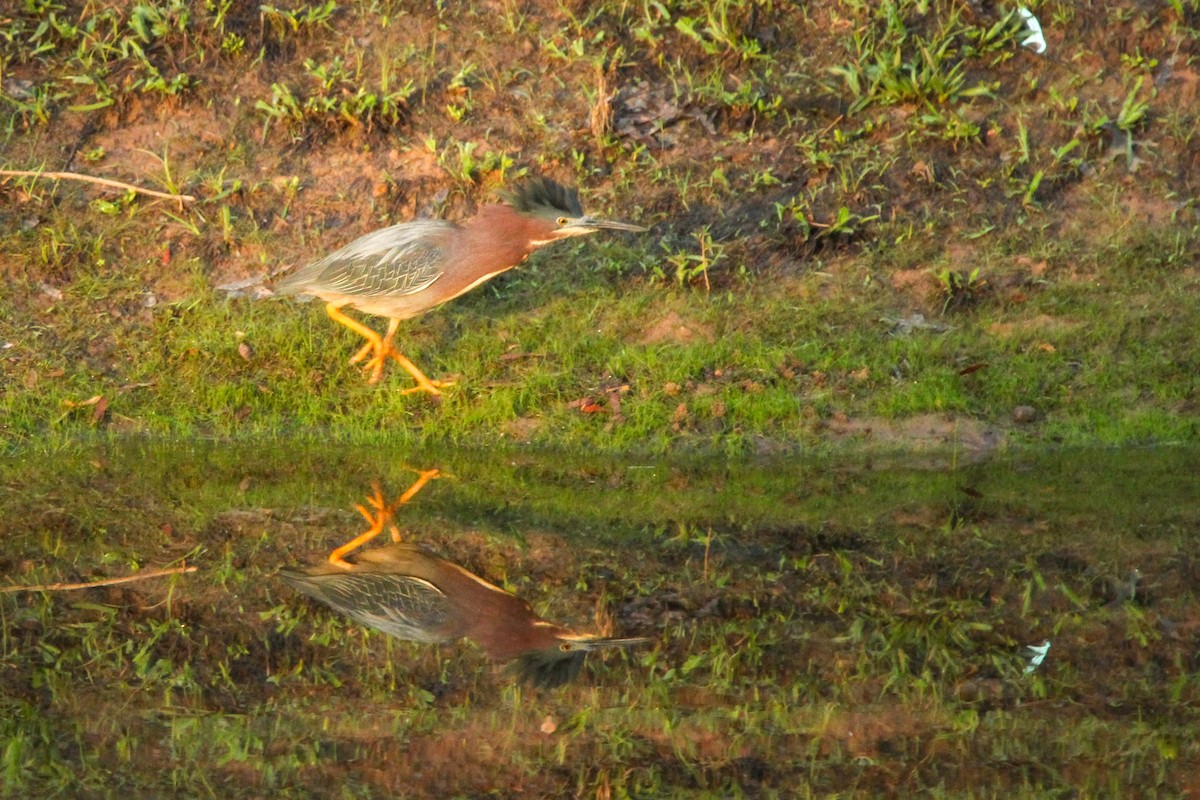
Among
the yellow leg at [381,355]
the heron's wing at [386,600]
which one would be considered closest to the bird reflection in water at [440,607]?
the heron's wing at [386,600]

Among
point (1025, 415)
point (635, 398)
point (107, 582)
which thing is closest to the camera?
point (107, 582)

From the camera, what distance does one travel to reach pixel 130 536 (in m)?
6.75

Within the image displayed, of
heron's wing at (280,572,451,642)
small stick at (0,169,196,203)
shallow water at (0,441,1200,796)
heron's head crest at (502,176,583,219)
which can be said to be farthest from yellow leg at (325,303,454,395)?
heron's wing at (280,572,451,642)

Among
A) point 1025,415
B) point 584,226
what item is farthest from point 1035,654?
point 584,226

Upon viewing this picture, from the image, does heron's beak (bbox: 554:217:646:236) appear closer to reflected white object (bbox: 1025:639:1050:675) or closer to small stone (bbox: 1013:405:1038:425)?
small stone (bbox: 1013:405:1038:425)

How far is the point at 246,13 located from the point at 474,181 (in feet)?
7.31

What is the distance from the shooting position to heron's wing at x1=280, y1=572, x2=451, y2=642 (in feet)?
19.1

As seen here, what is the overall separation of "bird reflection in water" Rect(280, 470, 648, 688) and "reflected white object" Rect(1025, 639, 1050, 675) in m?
1.35

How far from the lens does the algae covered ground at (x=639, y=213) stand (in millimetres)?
8289

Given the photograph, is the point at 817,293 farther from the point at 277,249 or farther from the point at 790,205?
the point at 277,249

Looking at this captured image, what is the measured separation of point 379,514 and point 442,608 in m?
1.17

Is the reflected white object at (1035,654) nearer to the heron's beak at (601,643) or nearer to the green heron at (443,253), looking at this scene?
the heron's beak at (601,643)

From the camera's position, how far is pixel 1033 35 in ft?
32.0

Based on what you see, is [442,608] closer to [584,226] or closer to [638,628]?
[638,628]
